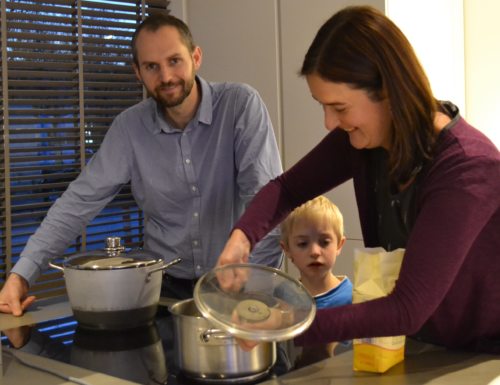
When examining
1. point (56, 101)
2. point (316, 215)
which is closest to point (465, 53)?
point (316, 215)

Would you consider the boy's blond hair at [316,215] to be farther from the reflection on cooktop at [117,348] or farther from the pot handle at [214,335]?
the pot handle at [214,335]

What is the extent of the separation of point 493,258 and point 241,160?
3.15 ft

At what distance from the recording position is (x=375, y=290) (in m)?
1.07

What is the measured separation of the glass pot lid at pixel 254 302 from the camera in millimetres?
914

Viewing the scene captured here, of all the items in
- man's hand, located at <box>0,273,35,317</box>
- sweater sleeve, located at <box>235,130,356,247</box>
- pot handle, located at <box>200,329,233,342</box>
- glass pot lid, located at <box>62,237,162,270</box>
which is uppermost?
sweater sleeve, located at <box>235,130,356,247</box>

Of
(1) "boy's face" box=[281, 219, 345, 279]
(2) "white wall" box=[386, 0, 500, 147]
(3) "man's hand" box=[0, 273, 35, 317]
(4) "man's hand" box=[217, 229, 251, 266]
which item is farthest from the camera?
(2) "white wall" box=[386, 0, 500, 147]

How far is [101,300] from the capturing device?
1.35 metres

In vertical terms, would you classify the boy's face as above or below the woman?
below

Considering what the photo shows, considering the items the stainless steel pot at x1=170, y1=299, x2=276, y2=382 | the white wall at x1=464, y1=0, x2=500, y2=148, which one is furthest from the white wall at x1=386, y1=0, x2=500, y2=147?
the stainless steel pot at x1=170, y1=299, x2=276, y2=382

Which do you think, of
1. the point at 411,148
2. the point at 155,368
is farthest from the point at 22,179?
the point at 411,148

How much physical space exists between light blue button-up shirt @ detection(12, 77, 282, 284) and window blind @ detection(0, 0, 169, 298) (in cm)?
87

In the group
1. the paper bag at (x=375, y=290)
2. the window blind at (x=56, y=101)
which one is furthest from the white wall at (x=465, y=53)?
the paper bag at (x=375, y=290)

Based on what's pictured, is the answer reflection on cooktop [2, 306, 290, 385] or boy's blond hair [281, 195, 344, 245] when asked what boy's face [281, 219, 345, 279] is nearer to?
boy's blond hair [281, 195, 344, 245]

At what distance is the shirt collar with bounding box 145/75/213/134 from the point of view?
2.01 meters
